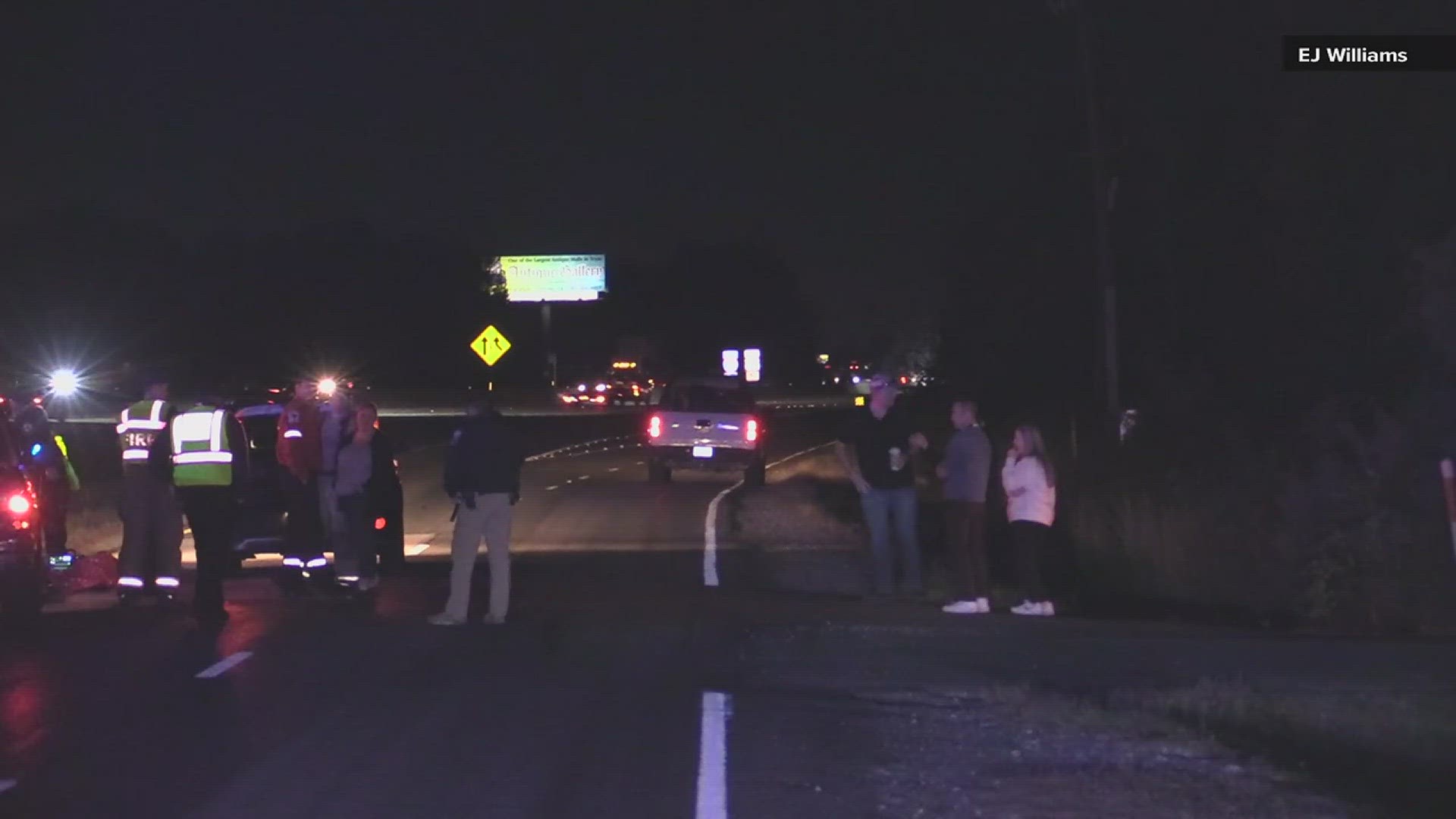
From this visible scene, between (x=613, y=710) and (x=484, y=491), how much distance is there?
4.25 m

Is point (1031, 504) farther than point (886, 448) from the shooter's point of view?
No

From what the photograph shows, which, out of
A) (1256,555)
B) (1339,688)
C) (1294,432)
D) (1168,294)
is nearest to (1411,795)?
(1339,688)

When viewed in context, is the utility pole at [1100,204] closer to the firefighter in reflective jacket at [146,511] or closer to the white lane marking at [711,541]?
the white lane marking at [711,541]

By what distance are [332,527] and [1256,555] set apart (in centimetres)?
890

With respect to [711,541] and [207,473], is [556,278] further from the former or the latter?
[207,473]

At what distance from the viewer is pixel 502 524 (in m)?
14.8

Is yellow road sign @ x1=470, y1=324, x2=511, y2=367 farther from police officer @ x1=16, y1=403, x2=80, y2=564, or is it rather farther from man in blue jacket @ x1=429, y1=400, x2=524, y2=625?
man in blue jacket @ x1=429, y1=400, x2=524, y2=625

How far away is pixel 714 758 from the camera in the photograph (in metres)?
9.39

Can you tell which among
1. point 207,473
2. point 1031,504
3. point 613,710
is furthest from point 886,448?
point 613,710

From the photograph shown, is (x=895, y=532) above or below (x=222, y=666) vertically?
above

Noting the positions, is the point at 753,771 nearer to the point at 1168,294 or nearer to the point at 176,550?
the point at 176,550

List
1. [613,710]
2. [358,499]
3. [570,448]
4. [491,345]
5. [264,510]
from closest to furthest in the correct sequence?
[613,710] < [358,499] < [264,510] < [491,345] < [570,448]

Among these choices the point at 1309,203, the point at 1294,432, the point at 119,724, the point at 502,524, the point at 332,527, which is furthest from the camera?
the point at 1309,203

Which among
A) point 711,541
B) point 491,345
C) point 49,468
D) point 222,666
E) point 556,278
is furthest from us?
point 556,278
